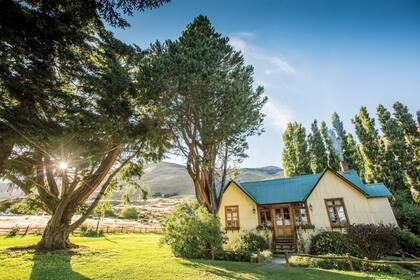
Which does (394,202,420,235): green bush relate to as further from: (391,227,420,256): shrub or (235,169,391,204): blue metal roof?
(235,169,391,204): blue metal roof

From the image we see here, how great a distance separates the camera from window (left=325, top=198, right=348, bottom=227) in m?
17.0

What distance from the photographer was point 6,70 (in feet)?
25.0

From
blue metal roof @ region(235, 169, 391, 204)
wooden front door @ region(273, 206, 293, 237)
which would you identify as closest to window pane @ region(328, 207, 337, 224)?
blue metal roof @ region(235, 169, 391, 204)

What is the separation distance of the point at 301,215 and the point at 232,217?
20.4 feet

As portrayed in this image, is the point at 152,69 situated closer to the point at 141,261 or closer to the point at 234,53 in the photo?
the point at 234,53

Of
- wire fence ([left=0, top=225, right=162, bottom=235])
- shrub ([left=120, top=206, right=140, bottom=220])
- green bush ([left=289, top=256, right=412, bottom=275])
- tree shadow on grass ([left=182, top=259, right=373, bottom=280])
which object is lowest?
tree shadow on grass ([left=182, top=259, right=373, bottom=280])

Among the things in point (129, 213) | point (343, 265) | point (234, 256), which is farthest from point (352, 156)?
point (129, 213)

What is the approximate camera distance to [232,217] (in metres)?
20.2

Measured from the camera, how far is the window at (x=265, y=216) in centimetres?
1956

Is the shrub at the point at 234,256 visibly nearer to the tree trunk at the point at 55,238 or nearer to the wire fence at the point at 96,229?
the tree trunk at the point at 55,238

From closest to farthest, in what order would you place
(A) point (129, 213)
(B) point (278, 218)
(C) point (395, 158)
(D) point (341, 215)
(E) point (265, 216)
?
1. (D) point (341, 215)
2. (B) point (278, 218)
3. (E) point (265, 216)
4. (C) point (395, 158)
5. (A) point (129, 213)

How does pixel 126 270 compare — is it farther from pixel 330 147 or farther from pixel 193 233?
pixel 330 147

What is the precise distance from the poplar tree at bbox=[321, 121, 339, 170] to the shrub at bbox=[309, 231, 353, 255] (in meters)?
17.7

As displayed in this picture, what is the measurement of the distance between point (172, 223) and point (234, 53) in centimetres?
1250
